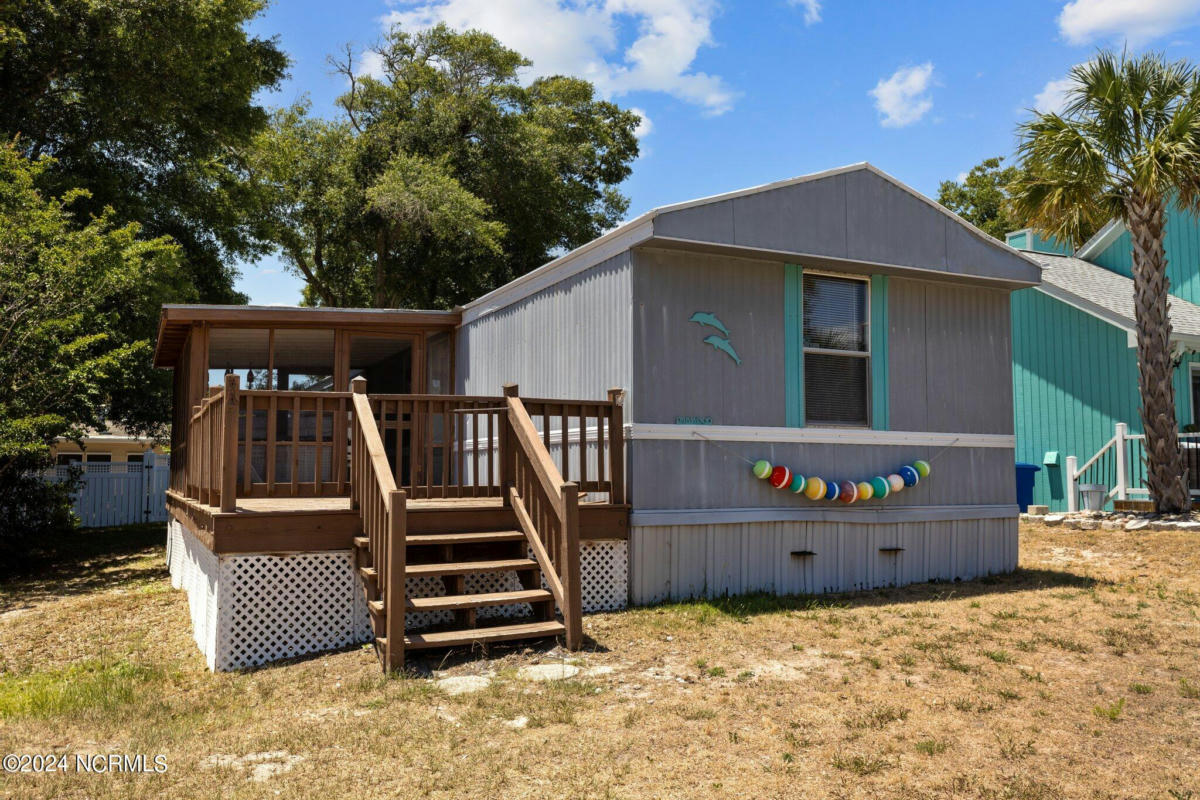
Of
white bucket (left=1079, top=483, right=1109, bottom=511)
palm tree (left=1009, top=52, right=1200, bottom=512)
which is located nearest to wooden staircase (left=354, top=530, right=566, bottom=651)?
palm tree (left=1009, top=52, right=1200, bottom=512)

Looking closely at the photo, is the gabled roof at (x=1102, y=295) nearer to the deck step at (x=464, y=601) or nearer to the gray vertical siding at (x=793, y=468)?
the gray vertical siding at (x=793, y=468)

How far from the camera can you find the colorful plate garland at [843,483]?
26.0ft

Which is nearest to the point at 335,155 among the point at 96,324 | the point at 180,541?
the point at 96,324

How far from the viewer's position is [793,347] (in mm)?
8211

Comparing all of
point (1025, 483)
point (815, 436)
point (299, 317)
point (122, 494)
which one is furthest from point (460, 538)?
point (122, 494)

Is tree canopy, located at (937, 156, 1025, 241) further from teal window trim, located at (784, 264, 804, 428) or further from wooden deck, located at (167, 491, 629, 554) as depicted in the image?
wooden deck, located at (167, 491, 629, 554)

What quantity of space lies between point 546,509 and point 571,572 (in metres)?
0.64

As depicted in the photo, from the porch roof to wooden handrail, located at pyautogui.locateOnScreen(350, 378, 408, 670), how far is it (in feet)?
12.9

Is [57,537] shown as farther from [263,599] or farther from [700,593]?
[700,593]

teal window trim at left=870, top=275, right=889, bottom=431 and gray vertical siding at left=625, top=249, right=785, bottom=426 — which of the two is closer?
gray vertical siding at left=625, top=249, right=785, bottom=426

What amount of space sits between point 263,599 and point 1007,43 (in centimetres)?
1211

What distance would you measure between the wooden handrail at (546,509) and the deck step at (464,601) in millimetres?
139

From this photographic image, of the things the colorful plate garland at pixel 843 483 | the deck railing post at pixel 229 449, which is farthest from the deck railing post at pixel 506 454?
the colorful plate garland at pixel 843 483

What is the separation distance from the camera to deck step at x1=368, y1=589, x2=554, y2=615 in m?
5.80
